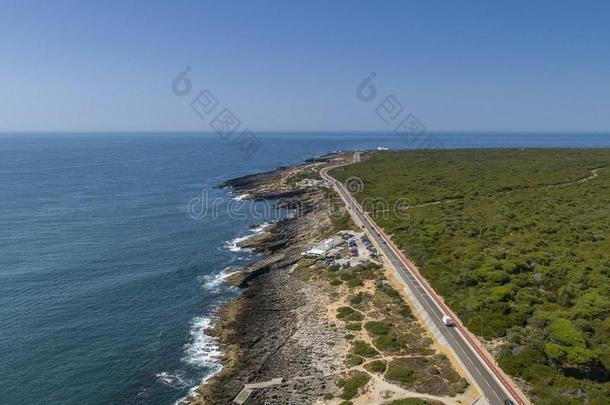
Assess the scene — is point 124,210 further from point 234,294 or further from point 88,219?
point 234,294

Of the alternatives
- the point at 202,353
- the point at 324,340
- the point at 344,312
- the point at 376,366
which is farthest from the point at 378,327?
the point at 202,353

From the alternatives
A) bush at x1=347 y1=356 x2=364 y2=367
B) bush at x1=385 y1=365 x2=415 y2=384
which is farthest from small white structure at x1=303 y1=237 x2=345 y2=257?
bush at x1=385 y1=365 x2=415 y2=384

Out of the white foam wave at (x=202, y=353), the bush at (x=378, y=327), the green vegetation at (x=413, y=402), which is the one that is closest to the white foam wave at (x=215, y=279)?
the white foam wave at (x=202, y=353)

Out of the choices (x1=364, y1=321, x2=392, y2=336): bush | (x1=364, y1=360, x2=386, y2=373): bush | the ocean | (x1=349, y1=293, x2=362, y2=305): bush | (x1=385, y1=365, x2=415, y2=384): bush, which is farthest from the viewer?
(x1=349, y1=293, x2=362, y2=305): bush

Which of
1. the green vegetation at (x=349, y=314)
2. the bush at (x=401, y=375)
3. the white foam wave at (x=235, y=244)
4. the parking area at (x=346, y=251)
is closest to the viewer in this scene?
the bush at (x=401, y=375)

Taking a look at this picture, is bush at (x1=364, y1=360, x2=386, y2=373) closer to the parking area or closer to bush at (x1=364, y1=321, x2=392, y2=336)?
bush at (x1=364, y1=321, x2=392, y2=336)

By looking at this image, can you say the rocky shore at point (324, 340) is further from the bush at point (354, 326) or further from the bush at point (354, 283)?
the bush at point (354, 283)

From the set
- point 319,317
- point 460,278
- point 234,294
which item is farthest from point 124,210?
point 460,278
